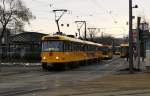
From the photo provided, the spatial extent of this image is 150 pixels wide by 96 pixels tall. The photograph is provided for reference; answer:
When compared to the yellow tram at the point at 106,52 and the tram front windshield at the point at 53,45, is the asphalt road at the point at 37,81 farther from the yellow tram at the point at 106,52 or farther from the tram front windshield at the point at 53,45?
the yellow tram at the point at 106,52

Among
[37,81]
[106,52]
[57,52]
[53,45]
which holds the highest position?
[53,45]

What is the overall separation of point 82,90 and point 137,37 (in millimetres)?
17503

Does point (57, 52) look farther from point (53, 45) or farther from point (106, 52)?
point (106, 52)

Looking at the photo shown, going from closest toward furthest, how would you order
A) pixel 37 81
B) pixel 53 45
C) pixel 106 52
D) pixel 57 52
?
pixel 37 81, pixel 57 52, pixel 53 45, pixel 106 52

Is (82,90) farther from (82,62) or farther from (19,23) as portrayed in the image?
(19,23)

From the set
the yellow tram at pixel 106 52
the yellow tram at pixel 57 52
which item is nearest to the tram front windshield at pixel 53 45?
the yellow tram at pixel 57 52

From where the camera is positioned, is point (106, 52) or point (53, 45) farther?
point (106, 52)

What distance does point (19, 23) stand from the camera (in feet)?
318

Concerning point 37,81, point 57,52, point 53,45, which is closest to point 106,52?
point 53,45

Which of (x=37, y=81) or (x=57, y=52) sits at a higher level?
(x=57, y=52)

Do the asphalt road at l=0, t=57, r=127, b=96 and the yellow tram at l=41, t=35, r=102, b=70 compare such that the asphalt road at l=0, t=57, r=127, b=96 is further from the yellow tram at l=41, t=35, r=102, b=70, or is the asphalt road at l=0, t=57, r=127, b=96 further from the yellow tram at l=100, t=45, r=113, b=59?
the yellow tram at l=100, t=45, r=113, b=59

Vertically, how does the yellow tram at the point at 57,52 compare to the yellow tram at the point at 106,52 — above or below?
above

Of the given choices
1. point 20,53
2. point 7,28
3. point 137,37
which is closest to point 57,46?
point 137,37

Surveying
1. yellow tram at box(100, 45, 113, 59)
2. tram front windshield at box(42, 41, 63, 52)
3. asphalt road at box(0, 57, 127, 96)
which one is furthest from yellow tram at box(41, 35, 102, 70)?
yellow tram at box(100, 45, 113, 59)
